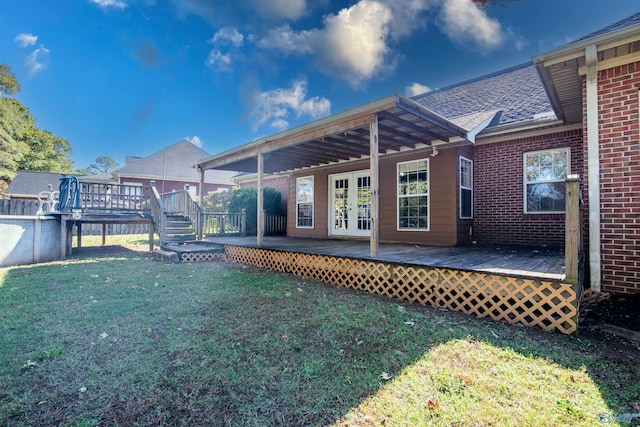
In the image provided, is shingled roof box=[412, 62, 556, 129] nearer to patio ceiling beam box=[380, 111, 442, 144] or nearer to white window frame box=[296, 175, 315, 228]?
patio ceiling beam box=[380, 111, 442, 144]

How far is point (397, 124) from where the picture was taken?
19.0ft

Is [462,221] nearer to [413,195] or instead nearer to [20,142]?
[413,195]

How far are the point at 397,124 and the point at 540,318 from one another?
385 cm

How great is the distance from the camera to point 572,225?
3.19m

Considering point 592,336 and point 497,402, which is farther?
point 592,336

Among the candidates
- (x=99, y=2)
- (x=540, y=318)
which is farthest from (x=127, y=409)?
(x=99, y=2)

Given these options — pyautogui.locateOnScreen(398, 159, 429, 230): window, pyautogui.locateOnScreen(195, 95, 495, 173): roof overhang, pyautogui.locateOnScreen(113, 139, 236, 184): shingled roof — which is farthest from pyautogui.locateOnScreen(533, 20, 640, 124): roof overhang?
pyautogui.locateOnScreen(113, 139, 236, 184): shingled roof

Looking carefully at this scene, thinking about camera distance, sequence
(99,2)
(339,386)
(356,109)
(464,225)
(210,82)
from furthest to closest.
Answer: (210,82), (99,2), (464,225), (356,109), (339,386)

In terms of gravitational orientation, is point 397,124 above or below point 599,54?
below

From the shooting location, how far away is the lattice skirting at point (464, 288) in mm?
3357

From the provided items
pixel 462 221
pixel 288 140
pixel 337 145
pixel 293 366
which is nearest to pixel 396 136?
pixel 337 145

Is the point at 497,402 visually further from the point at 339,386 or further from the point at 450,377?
the point at 339,386

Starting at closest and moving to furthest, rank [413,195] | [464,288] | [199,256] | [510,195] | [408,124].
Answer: [464,288], [408,124], [510,195], [413,195], [199,256]

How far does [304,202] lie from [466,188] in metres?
5.60
